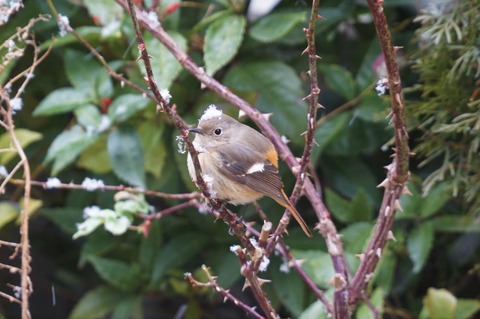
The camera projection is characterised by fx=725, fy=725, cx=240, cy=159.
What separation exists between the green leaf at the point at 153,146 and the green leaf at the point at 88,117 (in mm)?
196

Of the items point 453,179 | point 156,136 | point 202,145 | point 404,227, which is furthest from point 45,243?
point 453,179

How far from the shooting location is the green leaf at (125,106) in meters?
2.41

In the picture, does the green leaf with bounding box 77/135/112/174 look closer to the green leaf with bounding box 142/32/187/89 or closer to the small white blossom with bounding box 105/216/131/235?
the green leaf with bounding box 142/32/187/89

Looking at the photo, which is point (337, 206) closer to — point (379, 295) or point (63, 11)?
point (379, 295)

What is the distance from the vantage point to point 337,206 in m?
2.49

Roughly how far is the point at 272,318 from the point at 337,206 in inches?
36.9

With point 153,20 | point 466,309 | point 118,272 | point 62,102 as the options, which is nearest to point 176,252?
point 118,272

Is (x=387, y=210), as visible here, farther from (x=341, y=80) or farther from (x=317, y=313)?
(x=341, y=80)

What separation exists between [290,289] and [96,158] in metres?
0.86

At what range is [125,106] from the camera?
2.41 m

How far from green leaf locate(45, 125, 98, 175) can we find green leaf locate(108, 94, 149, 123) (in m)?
0.10

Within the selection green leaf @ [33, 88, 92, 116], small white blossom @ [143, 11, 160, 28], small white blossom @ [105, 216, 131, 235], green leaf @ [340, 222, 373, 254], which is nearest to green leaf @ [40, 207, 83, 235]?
green leaf @ [33, 88, 92, 116]

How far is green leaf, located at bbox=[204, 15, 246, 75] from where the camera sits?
7.57 ft

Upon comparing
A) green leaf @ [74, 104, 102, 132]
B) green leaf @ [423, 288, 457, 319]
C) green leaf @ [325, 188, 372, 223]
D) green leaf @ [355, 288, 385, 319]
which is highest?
green leaf @ [74, 104, 102, 132]
